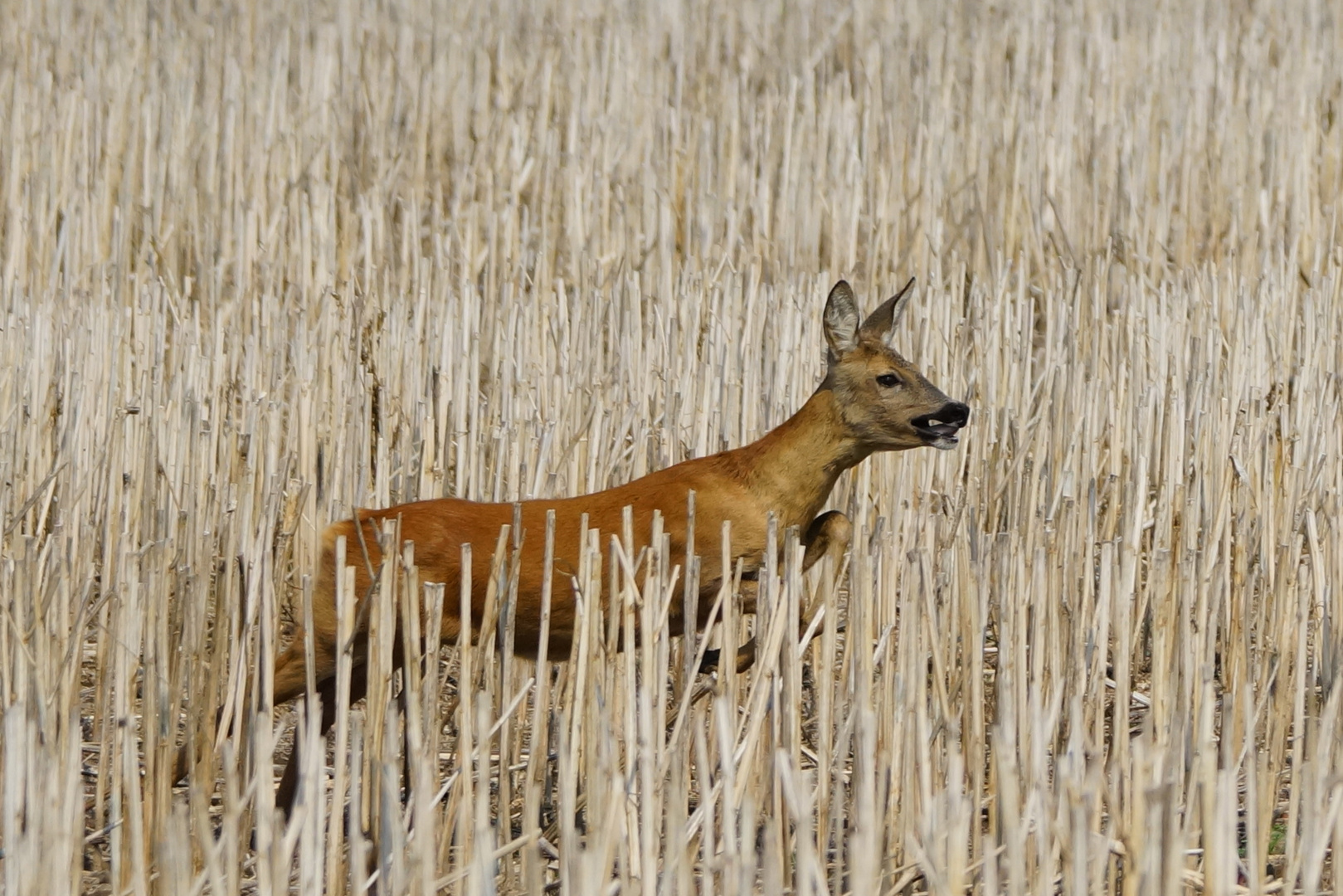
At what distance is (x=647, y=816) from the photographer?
2.61m

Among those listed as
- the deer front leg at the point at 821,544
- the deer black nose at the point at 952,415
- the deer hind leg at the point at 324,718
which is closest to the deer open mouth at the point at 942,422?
the deer black nose at the point at 952,415

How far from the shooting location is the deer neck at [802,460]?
Result: 4441 mm

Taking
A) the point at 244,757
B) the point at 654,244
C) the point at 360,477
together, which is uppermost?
the point at 654,244

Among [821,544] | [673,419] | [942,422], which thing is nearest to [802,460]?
[821,544]

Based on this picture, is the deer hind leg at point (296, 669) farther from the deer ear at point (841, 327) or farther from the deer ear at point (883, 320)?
the deer ear at point (883, 320)

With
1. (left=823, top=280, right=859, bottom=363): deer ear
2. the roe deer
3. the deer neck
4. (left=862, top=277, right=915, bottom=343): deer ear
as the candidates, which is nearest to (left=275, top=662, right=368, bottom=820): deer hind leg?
the roe deer

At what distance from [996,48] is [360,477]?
19.4 ft

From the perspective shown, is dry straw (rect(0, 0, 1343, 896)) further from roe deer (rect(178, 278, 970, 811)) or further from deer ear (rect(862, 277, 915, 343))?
deer ear (rect(862, 277, 915, 343))

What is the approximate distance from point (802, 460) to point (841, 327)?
41cm

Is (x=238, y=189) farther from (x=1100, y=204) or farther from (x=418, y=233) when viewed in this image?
(x=1100, y=204)

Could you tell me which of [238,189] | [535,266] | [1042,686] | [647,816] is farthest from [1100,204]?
[647,816]

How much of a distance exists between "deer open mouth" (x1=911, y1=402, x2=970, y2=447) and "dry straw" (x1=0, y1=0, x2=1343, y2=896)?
0.24m

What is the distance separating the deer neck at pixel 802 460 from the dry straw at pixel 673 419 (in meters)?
0.29

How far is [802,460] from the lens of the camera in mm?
4484
